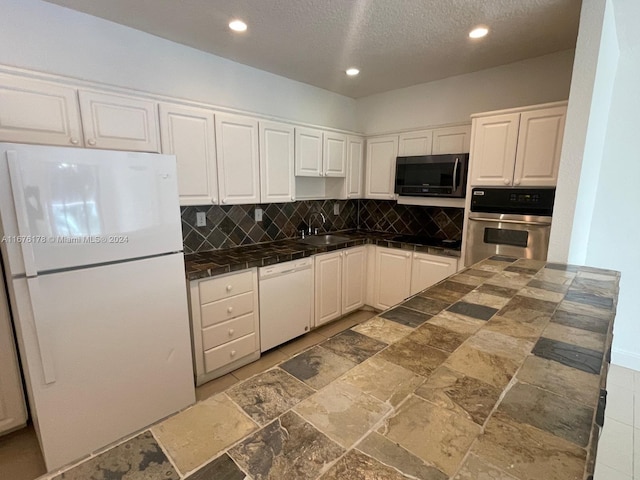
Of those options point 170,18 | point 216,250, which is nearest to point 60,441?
point 216,250

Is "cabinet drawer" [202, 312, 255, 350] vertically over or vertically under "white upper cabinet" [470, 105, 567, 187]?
under

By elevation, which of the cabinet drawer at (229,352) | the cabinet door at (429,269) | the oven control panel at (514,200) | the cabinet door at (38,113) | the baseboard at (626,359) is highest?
the cabinet door at (38,113)

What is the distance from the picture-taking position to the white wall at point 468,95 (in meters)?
2.66

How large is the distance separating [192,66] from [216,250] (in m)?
1.59

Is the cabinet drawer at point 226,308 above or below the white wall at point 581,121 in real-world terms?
below

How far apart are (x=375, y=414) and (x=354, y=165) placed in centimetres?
330

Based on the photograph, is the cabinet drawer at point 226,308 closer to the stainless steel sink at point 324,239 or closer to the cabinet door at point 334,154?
the stainless steel sink at point 324,239

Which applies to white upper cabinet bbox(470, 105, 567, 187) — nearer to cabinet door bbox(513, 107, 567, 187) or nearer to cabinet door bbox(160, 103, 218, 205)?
cabinet door bbox(513, 107, 567, 187)

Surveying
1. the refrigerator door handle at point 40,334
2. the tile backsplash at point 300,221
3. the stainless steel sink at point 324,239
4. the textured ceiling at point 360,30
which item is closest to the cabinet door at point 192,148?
the tile backsplash at point 300,221

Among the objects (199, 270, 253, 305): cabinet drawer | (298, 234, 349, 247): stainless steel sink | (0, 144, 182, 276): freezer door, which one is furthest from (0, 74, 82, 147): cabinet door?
(298, 234, 349, 247): stainless steel sink

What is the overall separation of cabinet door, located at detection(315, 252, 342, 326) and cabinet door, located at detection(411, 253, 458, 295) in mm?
785

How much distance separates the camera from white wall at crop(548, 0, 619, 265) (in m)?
1.75

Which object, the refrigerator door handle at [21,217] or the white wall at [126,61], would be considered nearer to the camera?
the refrigerator door handle at [21,217]

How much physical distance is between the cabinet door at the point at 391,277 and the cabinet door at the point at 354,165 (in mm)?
800
